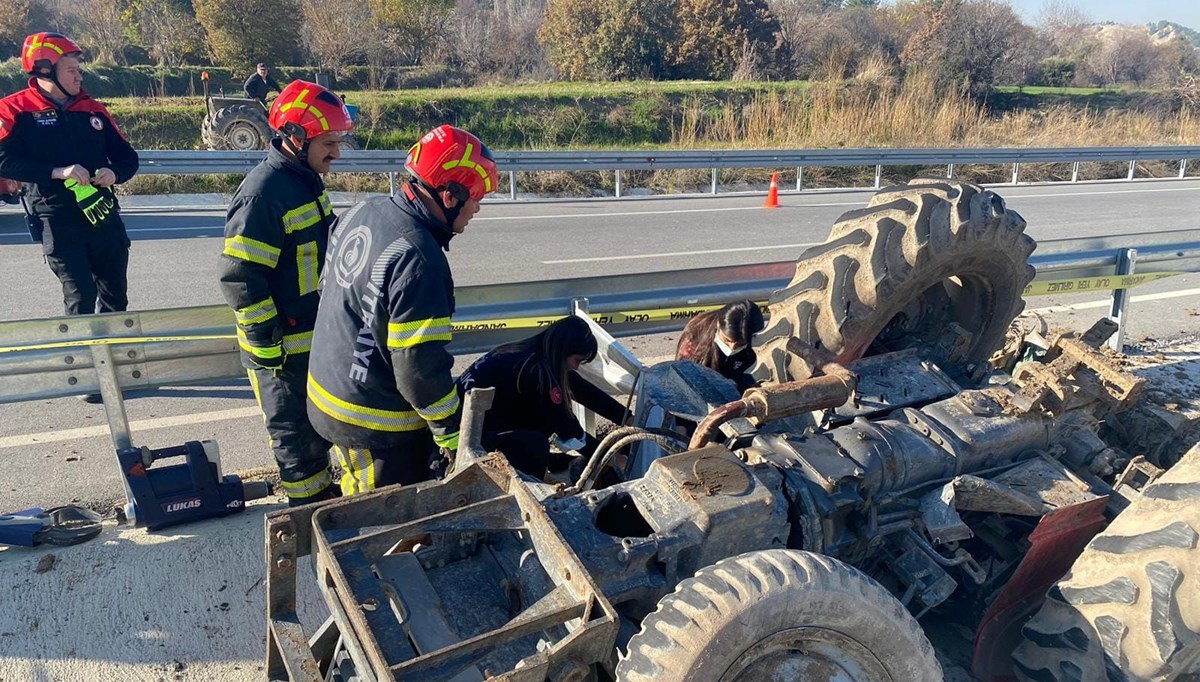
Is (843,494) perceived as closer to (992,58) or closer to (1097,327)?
(1097,327)

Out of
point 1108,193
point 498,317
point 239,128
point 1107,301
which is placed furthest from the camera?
point 1108,193

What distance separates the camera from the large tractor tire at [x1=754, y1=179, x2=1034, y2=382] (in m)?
3.73

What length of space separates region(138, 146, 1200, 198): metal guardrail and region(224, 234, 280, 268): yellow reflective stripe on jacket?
29.5 feet

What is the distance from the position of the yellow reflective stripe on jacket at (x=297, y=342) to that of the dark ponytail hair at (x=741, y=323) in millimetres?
2021

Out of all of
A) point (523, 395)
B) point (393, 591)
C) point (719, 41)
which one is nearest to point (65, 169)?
point (523, 395)

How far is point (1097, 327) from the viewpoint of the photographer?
12.4 ft

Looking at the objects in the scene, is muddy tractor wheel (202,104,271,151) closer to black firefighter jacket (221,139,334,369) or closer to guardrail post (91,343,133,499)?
black firefighter jacket (221,139,334,369)

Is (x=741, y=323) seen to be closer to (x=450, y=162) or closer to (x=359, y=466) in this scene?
(x=450, y=162)

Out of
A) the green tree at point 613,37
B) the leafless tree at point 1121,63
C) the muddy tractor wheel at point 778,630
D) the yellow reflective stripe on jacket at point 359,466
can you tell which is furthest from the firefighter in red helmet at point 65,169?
the leafless tree at point 1121,63

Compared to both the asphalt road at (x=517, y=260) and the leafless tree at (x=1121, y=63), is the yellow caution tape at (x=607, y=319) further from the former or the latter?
the leafless tree at (x=1121, y=63)

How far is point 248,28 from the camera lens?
81.6ft

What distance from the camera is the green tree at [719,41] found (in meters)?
28.0

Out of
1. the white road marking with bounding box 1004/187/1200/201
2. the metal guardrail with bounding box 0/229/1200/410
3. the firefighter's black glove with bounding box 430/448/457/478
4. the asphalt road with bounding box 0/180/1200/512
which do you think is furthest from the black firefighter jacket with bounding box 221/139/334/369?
the white road marking with bounding box 1004/187/1200/201

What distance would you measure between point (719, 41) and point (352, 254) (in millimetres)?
27091
